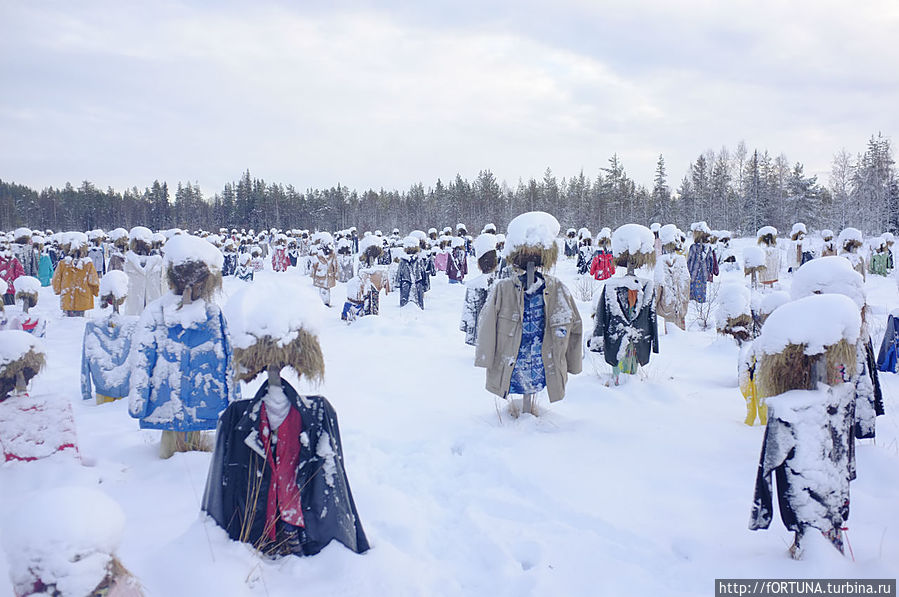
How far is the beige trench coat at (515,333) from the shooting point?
16.8 feet

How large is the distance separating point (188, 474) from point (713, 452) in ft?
13.7

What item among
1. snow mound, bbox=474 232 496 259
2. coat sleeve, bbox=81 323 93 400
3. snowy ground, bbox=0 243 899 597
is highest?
snow mound, bbox=474 232 496 259

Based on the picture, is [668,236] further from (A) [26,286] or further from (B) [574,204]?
(B) [574,204]

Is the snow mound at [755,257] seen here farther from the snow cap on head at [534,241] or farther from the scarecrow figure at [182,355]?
the scarecrow figure at [182,355]

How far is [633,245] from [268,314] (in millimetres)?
4987

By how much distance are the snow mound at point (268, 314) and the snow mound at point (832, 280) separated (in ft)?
10.6

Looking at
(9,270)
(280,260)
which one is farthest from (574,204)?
(9,270)

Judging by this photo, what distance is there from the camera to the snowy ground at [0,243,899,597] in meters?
2.73

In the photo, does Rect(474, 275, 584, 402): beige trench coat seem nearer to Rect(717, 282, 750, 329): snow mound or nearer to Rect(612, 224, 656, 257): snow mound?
Rect(612, 224, 656, 257): snow mound

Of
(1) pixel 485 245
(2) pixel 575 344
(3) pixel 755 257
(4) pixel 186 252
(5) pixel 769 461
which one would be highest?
(1) pixel 485 245

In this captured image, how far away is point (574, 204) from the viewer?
59.7 metres

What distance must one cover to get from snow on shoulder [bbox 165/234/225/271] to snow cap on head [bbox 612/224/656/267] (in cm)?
462

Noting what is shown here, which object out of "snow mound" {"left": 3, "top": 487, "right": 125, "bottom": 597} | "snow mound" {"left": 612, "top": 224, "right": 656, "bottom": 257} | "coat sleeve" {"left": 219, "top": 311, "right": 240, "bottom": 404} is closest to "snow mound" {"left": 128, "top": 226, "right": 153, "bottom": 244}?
"coat sleeve" {"left": 219, "top": 311, "right": 240, "bottom": 404}

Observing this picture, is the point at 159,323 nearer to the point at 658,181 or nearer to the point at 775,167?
the point at 658,181
